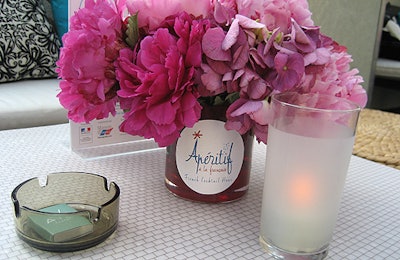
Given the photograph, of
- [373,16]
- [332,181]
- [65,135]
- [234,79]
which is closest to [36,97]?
[65,135]

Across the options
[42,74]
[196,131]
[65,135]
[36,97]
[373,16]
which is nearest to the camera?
[196,131]

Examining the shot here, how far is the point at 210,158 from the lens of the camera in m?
0.57

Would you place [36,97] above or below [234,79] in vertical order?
below

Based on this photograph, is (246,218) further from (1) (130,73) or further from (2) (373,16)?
(2) (373,16)

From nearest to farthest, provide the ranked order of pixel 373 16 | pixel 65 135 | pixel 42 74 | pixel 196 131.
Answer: pixel 196 131
pixel 65 135
pixel 42 74
pixel 373 16

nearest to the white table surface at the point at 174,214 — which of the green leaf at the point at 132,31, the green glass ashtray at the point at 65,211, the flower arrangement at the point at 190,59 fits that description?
the green glass ashtray at the point at 65,211

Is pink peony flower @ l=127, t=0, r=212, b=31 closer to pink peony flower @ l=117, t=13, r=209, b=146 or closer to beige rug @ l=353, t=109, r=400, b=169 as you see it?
pink peony flower @ l=117, t=13, r=209, b=146

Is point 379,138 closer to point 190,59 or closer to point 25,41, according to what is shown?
point 190,59

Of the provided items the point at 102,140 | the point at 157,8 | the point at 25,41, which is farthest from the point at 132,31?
the point at 25,41

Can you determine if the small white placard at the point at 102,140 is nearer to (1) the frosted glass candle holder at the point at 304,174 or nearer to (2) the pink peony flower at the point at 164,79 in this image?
(2) the pink peony flower at the point at 164,79

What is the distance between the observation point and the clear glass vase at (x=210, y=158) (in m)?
0.57

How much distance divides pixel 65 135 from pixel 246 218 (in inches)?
18.9

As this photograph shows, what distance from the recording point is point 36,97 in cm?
143

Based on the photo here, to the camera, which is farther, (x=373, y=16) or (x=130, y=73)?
(x=373, y=16)
